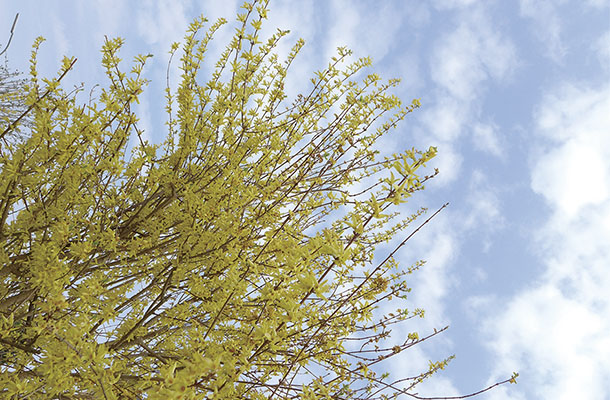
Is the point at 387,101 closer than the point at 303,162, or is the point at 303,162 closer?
the point at 303,162

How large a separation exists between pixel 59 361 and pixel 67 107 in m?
1.39

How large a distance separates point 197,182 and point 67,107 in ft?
2.94

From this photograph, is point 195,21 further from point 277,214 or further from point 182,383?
point 182,383

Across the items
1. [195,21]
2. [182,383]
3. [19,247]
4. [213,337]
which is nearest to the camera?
[182,383]

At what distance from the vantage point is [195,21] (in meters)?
3.08

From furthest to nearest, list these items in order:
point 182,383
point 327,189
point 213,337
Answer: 1. point 327,189
2. point 213,337
3. point 182,383

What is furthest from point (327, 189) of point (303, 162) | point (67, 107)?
point (67, 107)

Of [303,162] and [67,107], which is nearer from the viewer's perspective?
[67,107]

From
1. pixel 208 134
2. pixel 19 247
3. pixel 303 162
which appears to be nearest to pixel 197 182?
pixel 208 134

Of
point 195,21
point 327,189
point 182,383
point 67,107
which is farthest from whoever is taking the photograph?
point 327,189

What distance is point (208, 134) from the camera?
2.96 metres

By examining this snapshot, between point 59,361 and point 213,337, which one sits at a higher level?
point 213,337

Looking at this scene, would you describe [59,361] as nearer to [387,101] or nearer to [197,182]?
[197,182]

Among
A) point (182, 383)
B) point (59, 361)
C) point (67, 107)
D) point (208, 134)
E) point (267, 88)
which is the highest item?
point (267, 88)
